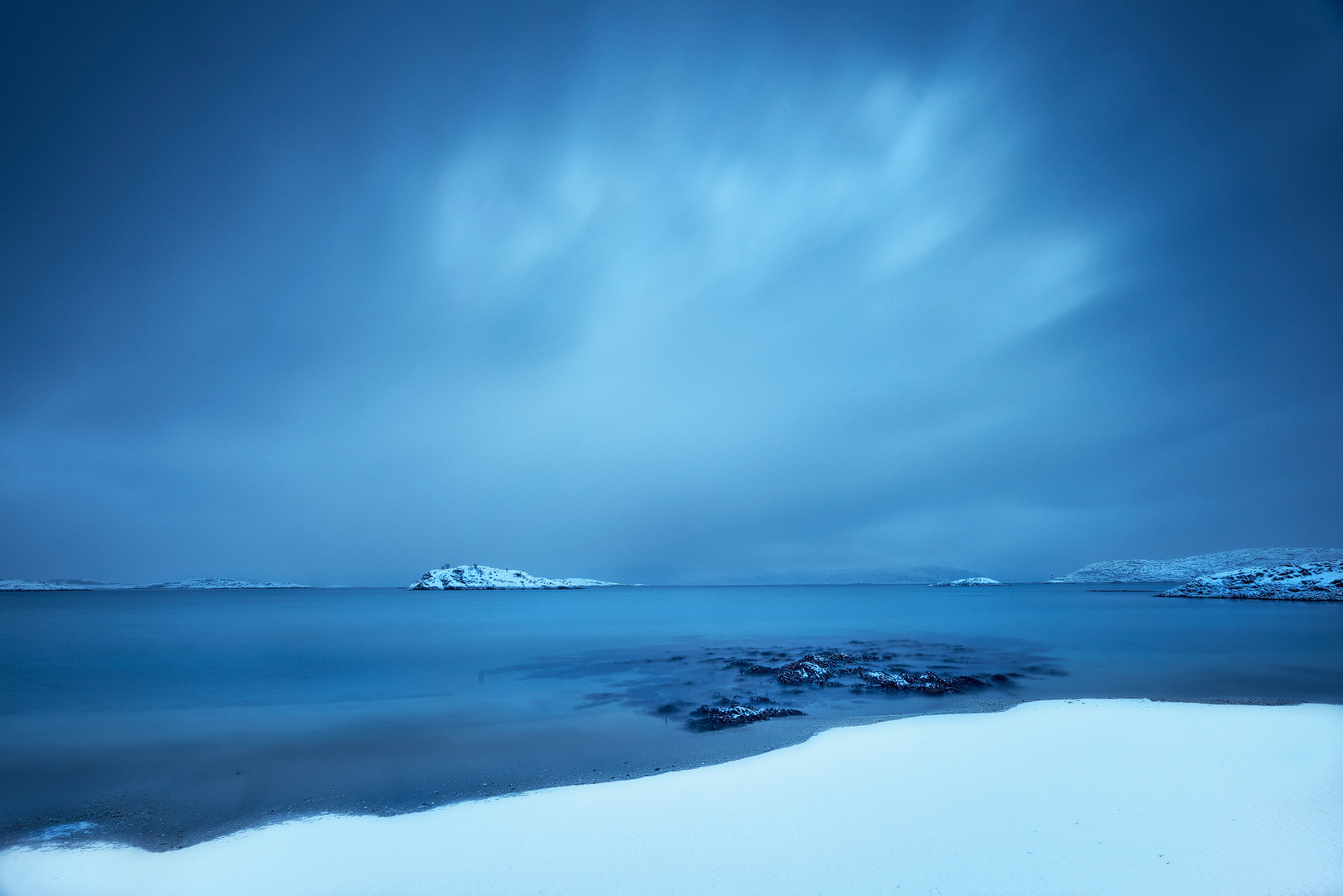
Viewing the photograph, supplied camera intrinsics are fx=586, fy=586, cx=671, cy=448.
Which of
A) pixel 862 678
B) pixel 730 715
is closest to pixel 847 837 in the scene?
pixel 730 715

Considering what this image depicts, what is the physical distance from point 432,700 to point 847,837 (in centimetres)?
1469

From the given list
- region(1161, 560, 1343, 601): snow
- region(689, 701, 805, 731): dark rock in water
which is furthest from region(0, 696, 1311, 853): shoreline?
region(1161, 560, 1343, 601): snow

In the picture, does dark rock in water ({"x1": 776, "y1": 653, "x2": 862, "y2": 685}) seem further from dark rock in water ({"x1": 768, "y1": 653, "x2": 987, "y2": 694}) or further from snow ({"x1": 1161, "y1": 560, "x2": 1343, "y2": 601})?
snow ({"x1": 1161, "y1": 560, "x2": 1343, "y2": 601})

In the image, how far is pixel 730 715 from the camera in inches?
505

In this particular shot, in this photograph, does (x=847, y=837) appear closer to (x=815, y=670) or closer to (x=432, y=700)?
(x=815, y=670)

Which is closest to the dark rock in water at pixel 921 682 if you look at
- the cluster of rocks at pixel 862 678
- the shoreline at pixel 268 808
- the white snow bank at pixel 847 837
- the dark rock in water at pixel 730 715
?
the cluster of rocks at pixel 862 678

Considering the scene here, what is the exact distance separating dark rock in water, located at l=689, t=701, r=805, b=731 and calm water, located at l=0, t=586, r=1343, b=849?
45 cm

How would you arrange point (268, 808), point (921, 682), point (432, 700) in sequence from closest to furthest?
point (268, 808)
point (921, 682)
point (432, 700)

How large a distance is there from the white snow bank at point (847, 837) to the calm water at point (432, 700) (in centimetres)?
139

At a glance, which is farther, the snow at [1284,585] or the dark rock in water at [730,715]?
the snow at [1284,585]

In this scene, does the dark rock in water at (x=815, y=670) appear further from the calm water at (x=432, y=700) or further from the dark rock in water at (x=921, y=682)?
the dark rock in water at (x=921, y=682)

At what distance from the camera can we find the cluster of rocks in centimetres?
1611

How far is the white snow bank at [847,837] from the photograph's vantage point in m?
5.18

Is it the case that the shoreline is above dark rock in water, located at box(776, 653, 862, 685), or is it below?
above
